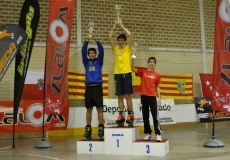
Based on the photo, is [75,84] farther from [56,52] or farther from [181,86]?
[181,86]

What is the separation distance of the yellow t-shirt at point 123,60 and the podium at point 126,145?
3.75 feet

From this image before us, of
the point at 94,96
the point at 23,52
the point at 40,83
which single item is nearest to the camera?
the point at 94,96

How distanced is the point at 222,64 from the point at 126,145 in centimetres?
273

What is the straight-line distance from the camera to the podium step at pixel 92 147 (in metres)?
6.70

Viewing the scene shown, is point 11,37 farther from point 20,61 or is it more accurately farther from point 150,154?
point 150,154

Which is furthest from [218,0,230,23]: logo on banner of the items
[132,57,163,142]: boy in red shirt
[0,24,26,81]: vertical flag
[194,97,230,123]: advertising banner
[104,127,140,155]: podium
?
[194,97,230,123]: advertising banner

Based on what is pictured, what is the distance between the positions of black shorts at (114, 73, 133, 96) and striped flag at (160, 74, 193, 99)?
5389 mm

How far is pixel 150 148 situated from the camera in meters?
6.34

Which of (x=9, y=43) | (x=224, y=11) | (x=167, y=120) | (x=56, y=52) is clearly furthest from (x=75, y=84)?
(x=224, y=11)

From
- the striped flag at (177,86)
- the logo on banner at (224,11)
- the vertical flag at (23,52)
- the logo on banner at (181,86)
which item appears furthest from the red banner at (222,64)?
the logo on banner at (181,86)

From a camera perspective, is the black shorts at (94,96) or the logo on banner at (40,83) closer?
the black shorts at (94,96)

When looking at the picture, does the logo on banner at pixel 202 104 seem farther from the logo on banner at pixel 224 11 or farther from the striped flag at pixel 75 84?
the logo on banner at pixel 224 11

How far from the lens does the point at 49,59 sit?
776 cm

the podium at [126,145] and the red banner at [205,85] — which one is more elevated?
the red banner at [205,85]
